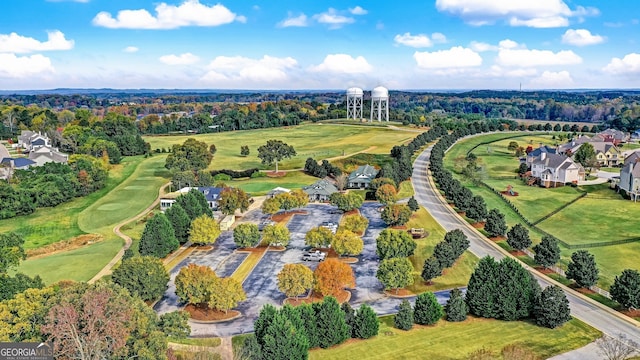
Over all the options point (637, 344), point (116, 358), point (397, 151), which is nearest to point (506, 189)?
point (397, 151)

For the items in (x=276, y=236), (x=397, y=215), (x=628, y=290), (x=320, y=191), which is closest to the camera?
(x=628, y=290)

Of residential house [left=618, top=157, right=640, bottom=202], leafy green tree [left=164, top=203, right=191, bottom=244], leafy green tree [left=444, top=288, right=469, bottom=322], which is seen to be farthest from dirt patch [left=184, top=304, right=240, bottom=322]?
residential house [left=618, top=157, right=640, bottom=202]

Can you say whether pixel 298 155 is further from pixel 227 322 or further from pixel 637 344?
pixel 637 344

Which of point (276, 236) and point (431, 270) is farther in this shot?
point (276, 236)

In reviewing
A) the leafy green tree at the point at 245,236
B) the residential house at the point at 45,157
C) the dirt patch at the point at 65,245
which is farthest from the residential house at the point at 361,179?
the residential house at the point at 45,157

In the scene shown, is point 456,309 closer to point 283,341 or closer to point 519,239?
point 283,341

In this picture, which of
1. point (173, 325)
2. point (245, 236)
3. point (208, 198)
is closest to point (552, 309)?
point (173, 325)
